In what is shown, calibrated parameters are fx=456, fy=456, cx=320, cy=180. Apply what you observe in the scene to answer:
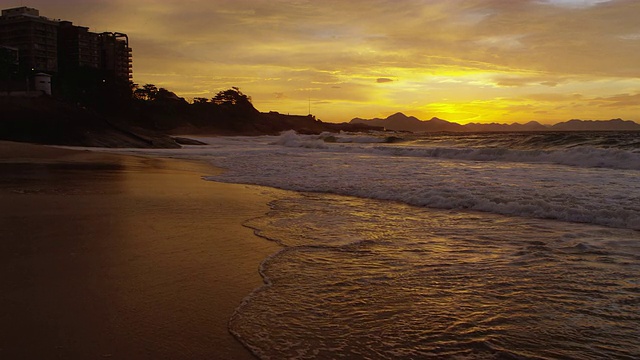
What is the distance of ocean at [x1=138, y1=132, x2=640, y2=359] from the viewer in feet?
8.78

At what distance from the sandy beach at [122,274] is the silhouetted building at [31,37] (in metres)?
88.8

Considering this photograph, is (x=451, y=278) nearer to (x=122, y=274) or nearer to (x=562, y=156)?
(x=122, y=274)

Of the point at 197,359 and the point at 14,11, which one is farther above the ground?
the point at 14,11

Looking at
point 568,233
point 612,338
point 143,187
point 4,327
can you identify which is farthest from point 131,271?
point 143,187

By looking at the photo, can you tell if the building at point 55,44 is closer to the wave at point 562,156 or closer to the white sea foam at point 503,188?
the wave at point 562,156

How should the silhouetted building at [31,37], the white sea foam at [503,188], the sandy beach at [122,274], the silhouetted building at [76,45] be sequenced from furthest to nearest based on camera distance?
the silhouetted building at [76,45], the silhouetted building at [31,37], the white sea foam at [503,188], the sandy beach at [122,274]

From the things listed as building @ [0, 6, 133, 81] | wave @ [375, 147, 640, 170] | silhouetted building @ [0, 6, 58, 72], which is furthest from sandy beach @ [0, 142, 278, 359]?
silhouetted building @ [0, 6, 58, 72]

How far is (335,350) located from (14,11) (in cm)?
11135

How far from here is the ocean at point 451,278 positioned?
2.68 meters

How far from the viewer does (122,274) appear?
373cm

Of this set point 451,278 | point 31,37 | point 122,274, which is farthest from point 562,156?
point 31,37

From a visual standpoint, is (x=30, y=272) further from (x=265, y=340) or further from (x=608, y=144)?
(x=608, y=144)

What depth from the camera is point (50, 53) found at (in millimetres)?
86688

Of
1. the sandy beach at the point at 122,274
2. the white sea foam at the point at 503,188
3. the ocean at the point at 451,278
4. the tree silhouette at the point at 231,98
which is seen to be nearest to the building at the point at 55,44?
the tree silhouette at the point at 231,98
